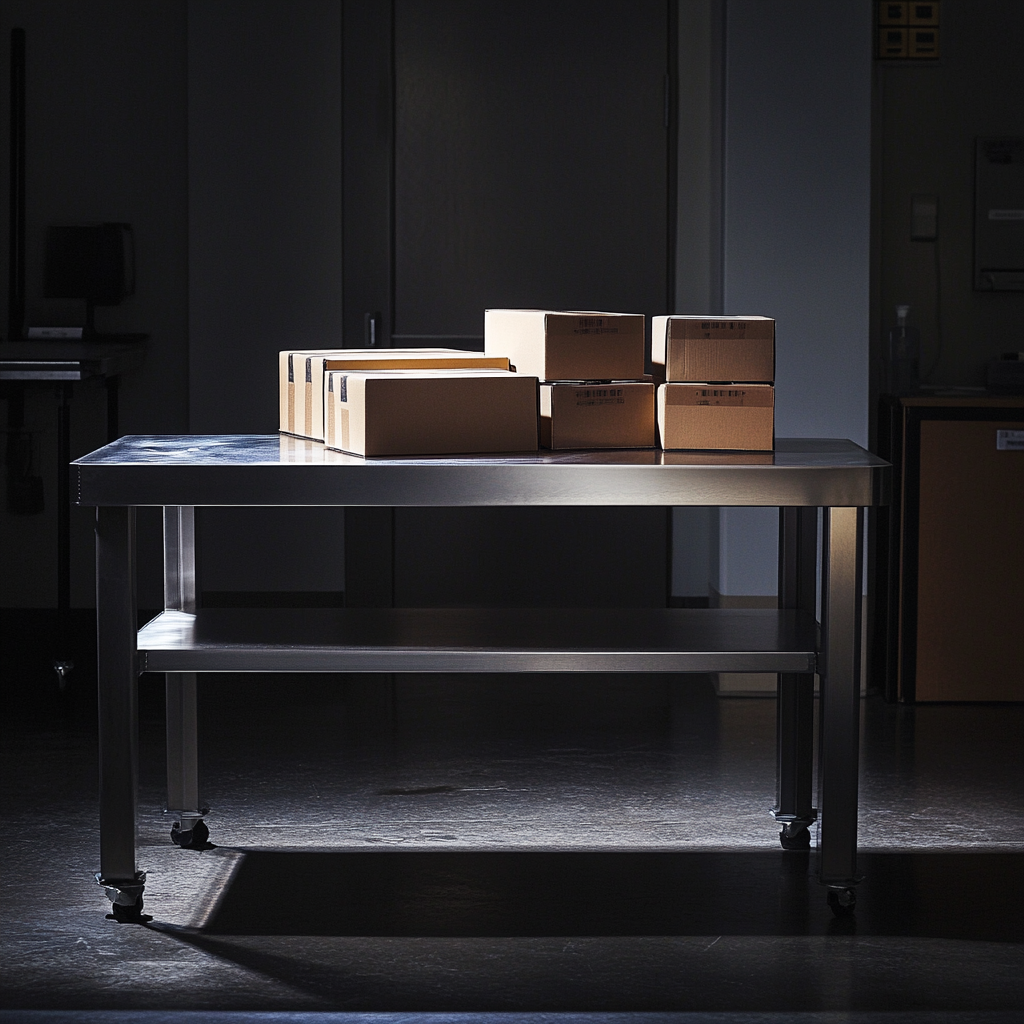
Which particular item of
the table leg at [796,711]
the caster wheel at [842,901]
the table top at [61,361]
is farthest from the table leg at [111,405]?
the caster wheel at [842,901]

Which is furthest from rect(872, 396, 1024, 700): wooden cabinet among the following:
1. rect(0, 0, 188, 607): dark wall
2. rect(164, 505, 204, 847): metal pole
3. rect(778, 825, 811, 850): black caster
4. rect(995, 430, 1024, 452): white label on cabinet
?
rect(0, 0, 188, 607): dark wall

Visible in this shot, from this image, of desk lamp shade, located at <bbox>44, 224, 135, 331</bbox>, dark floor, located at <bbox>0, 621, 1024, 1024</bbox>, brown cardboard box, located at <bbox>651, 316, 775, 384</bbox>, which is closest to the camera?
dark floor, located at <bbox>0, 621, 1024, 1024</bbox>

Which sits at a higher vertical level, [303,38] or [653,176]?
[303,38]

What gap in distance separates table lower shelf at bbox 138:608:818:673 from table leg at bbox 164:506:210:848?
0.09 m

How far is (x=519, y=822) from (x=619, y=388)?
39.8 inches

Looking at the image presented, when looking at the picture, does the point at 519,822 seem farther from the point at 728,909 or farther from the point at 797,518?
the point at 797,518

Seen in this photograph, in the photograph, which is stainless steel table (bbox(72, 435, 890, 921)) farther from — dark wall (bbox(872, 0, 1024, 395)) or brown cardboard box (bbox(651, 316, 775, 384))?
dark wall (bbox(872, 0, 1024, 395))

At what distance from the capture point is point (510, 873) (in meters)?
2.80

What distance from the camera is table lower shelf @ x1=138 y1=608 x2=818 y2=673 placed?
2.52m

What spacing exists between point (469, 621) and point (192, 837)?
0.73m

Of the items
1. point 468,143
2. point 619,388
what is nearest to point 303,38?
point 468,143

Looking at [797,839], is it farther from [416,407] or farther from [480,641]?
[416,407]

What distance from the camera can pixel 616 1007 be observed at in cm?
220

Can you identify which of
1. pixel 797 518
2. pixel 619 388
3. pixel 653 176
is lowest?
pixel 797 518
